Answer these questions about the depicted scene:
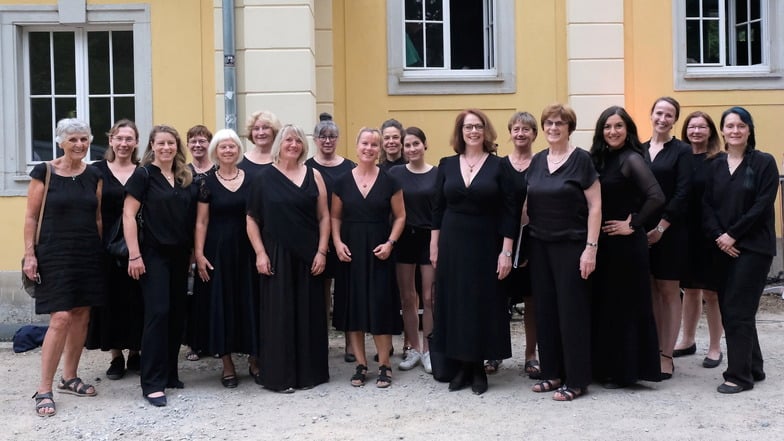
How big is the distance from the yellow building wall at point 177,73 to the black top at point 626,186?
4678 mm

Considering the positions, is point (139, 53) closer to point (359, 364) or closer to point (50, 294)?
point (50, 294)

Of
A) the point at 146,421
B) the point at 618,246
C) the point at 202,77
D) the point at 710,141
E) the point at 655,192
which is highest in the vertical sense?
the point at 202,77

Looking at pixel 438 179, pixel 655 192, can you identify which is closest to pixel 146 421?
pixel 438 179

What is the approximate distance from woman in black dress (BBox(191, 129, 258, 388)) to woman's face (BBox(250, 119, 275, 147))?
0.34 m

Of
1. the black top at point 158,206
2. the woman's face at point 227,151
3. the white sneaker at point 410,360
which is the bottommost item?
the white sneaker at point 410,360

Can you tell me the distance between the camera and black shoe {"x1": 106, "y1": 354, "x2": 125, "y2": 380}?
6422 millimetres

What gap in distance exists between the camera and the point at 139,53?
347 inches

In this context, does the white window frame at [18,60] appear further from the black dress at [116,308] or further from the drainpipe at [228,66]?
the black dress at [116,308]

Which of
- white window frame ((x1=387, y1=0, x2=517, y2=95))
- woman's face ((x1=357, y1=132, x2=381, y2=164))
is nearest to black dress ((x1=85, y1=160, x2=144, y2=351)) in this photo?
woman's face ((x1=357, y1=132, x2=381, y2=164))

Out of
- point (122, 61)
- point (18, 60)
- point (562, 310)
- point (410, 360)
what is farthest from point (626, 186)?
point (18, 60)

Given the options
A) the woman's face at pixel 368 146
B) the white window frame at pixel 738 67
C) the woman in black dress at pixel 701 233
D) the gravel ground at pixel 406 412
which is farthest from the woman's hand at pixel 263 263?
the white window frame at pixel 738 67

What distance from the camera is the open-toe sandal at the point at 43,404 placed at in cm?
547

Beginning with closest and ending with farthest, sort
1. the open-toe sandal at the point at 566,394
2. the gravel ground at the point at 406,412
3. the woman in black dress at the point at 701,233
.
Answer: the gravel ground at the point at 406,412, the open-toe sandal at the point at 566,394, the woman in black dress at the point at 701,233

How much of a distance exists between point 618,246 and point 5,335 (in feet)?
20.5
